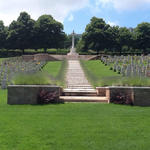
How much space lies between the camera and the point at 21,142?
4.43 m

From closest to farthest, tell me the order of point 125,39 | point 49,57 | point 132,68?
1. point 132,68
2. point 49,57
3. point 125,39

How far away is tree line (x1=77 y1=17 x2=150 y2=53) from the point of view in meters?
54.9

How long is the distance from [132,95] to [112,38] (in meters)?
49.6

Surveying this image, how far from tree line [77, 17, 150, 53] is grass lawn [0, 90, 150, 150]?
48.1 m

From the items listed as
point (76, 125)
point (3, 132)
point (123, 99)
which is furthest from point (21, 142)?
point (123, 99)

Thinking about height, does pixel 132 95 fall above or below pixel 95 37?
below

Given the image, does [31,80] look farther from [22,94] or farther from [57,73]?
[57,73]

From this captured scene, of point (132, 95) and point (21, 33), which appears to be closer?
point (132, 95)

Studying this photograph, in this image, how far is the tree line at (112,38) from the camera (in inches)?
2160

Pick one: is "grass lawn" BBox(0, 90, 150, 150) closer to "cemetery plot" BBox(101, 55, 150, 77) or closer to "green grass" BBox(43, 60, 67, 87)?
"green grass" BBox(43, 60, 67, 87)

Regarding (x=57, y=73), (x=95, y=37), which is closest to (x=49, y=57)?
(x=95, y=37)

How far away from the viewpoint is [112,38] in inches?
2211

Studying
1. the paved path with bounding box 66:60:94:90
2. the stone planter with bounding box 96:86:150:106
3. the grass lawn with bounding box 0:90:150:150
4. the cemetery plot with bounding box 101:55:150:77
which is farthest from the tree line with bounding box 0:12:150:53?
the grass lawn with bounding box 0:90:150:150

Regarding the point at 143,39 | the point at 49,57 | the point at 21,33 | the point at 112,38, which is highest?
the point at 21,33
